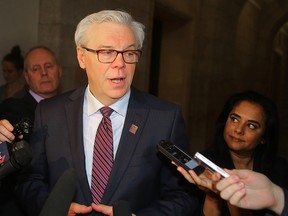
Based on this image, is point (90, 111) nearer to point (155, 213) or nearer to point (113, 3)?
point (155, 213)

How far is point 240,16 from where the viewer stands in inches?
352

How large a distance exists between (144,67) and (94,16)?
3307mm

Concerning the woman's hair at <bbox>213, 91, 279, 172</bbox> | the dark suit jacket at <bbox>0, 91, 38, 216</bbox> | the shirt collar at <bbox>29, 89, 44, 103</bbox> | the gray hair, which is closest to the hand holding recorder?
the gray hair

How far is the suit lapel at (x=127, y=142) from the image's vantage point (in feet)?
5.23

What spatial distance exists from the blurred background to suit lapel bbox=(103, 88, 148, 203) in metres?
2.08

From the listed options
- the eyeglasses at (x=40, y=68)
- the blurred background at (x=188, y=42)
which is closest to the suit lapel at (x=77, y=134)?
the eyeglasses at (x=40, y=68)

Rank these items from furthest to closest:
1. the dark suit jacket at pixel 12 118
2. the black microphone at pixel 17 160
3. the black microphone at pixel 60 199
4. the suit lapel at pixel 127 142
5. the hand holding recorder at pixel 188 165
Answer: the dark suit jacket at pixel 12 118 → the suit lapel at pixel 127 142 → the hand holding recorder at pixel 188 165 → the black microphone at pixel 17 160 → the black microphone at pixel 60 199

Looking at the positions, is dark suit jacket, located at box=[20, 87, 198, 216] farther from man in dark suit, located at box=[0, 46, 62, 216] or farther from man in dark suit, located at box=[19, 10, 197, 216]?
man in dark suit, located at box=[0, 46, 62, 216]

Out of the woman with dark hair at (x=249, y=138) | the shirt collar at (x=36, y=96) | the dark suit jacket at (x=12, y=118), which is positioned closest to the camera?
the dark suit jacket at (x=12, y=118)

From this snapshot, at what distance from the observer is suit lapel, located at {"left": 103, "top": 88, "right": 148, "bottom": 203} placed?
5.23 ft

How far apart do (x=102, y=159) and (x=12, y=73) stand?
2137 mm

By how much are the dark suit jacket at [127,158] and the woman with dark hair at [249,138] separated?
0.55 metres

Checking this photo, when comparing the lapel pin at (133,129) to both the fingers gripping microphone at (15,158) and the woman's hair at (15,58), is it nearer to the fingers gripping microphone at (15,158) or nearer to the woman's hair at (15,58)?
the fingers gripping microphone at (15,158)

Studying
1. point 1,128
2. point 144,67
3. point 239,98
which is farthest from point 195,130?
point 1,128
